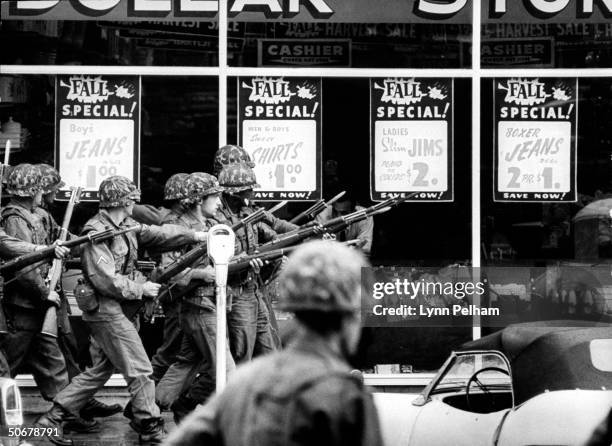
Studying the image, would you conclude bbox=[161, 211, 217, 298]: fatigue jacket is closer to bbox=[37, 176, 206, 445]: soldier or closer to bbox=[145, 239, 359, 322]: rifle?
bbox=[145, 239, 359, 322]: rifle

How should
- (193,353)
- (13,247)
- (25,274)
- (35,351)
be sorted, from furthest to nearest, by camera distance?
(35,351)
(193,353)
(25,274)
(13,247)

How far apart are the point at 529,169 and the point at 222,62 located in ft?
10.1

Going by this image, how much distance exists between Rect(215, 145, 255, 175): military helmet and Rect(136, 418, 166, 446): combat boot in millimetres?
2405

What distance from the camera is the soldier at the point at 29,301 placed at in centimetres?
1066

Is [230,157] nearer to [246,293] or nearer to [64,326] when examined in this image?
[246,293]

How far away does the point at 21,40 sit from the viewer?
12375 mm

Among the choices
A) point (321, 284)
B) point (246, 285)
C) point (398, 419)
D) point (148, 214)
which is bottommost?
point (398, 419)

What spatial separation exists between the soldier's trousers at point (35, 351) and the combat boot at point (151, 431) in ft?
3.10

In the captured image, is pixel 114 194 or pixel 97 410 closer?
pixel 114 194

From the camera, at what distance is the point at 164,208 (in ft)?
40.4

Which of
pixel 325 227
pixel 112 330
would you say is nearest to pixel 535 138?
pixel 325 227

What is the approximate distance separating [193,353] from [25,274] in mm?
1503

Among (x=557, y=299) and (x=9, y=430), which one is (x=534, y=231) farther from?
(x=9, y=430)

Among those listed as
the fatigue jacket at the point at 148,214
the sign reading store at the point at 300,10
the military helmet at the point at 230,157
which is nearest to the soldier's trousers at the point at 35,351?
the fatigue jacket at the point at 148,214
